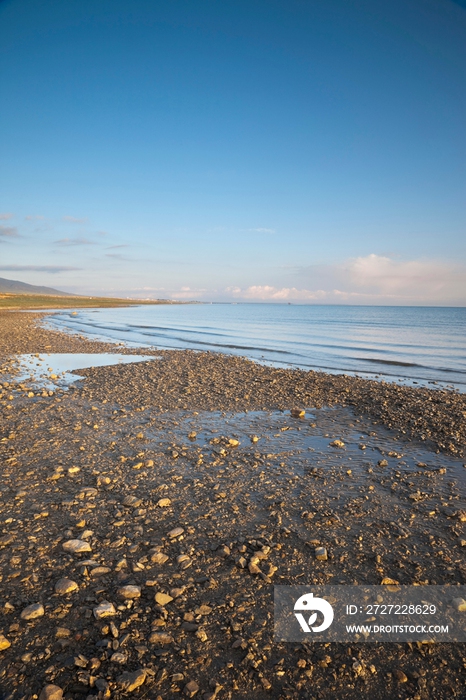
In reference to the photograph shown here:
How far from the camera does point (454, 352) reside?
118 ft

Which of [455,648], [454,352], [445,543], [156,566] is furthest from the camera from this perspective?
[454,352]

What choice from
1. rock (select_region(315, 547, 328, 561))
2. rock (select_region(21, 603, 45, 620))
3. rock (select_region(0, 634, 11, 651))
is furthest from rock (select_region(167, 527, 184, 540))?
rock (select_region(0, 634, 11, 651))

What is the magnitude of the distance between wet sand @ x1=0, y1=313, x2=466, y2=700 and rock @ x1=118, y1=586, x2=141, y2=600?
1 centimetres

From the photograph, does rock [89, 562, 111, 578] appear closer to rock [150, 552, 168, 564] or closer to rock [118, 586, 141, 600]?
rock [118, 586, 141, 600]

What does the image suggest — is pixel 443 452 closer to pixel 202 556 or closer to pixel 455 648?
pixel 455 648

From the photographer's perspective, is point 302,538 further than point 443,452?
No

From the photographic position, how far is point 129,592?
15.9 feet

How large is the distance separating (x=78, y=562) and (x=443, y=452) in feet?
31.6

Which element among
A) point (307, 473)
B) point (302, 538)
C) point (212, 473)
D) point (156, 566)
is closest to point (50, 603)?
point (156, 566)

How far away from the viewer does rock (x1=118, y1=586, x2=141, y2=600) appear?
4801 millimetres

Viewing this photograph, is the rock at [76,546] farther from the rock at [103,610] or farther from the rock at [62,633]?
the rock at [62,633]

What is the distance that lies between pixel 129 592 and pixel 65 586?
87 cm

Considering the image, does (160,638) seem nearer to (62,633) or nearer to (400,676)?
(62,633)

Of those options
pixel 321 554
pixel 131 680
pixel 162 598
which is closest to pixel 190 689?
pixel 131 680
